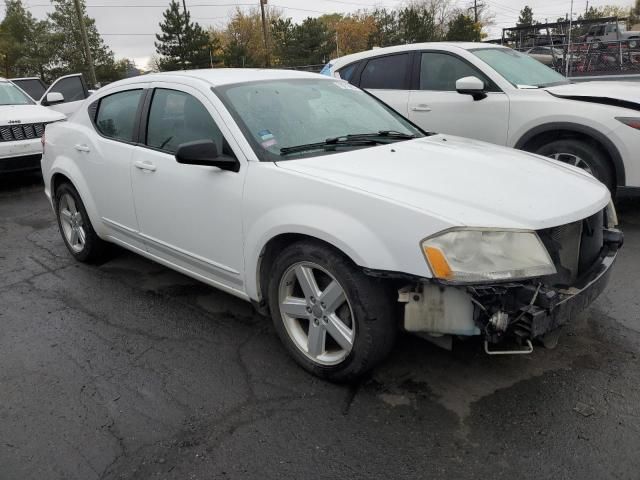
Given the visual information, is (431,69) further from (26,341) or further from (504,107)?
(26,341)

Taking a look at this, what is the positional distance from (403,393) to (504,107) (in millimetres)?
3894

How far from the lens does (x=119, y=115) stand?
420 centimetres

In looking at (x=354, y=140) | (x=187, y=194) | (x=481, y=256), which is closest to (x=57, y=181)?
(x=187, y=194)

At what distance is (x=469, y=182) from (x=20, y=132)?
8.15 m

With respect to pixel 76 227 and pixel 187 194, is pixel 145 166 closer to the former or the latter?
pixel 187 194

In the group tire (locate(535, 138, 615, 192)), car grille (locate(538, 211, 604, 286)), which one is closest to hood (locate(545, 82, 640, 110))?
tire (locate(535, 138, 615, 192))

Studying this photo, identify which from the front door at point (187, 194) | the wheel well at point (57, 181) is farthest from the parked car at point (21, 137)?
the front door at point (187, 194)

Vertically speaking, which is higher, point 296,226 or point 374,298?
point 296,226

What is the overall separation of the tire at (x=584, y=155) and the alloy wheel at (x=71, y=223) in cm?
455

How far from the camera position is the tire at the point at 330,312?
102 inches

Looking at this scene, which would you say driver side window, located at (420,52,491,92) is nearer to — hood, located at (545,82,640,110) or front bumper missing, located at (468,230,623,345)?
hood, located at (545,82,640,110)

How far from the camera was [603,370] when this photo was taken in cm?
290

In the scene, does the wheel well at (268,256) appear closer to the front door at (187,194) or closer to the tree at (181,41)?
the front door at (187,194)

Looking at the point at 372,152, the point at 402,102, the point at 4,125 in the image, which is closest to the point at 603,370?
the point at 372,152
